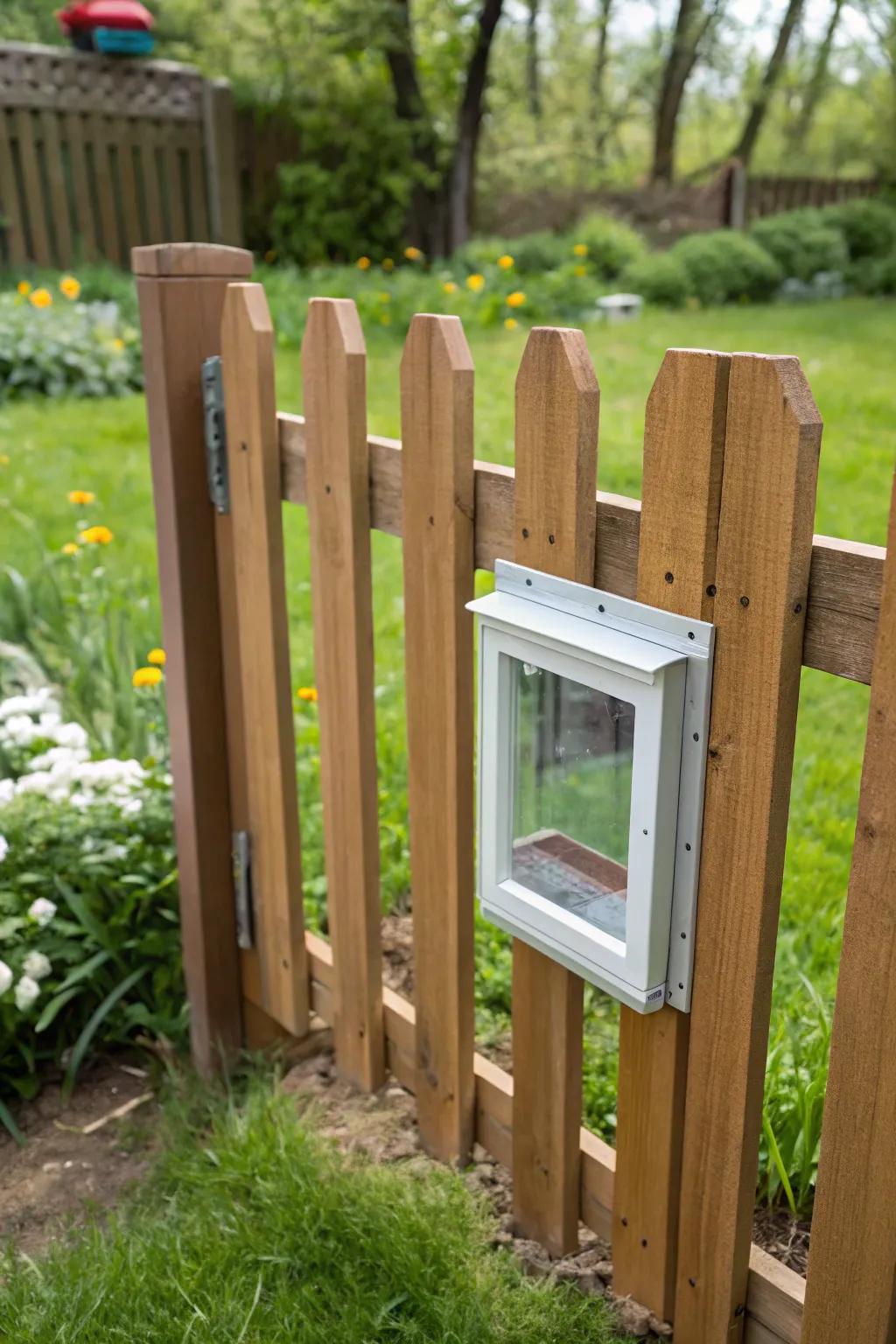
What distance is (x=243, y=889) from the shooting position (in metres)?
2.24

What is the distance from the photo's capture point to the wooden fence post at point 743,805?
113 cm

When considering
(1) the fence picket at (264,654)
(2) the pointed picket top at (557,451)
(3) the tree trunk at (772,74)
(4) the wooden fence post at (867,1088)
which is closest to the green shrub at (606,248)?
(1) the fence picket at (264,654)

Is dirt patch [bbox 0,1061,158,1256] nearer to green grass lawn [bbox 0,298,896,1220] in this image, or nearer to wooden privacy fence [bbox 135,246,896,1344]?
wooden privacy fence [bbox 135,246,896,1344]

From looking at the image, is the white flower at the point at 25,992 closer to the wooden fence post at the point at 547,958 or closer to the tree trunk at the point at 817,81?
the wooden fence post at the point at 547,958

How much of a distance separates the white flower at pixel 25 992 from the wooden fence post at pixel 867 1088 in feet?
4.70

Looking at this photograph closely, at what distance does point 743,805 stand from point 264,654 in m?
1.00

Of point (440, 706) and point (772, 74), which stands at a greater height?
point (772, 74)

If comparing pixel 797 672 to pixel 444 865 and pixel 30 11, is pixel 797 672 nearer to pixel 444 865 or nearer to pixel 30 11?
pixel 444 865

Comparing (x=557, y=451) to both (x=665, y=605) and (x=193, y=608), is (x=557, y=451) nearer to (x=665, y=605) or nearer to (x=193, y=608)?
(x=665, y=605)

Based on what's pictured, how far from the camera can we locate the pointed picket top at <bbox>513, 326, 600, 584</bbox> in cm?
132

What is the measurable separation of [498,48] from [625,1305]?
83.4 feet

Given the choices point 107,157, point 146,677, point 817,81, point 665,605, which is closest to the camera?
point 665,605

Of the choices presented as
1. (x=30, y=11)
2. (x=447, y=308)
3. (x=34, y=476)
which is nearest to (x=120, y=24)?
(x=447, y=308)

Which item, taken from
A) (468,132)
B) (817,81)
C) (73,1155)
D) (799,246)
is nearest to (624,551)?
(73,1155)
